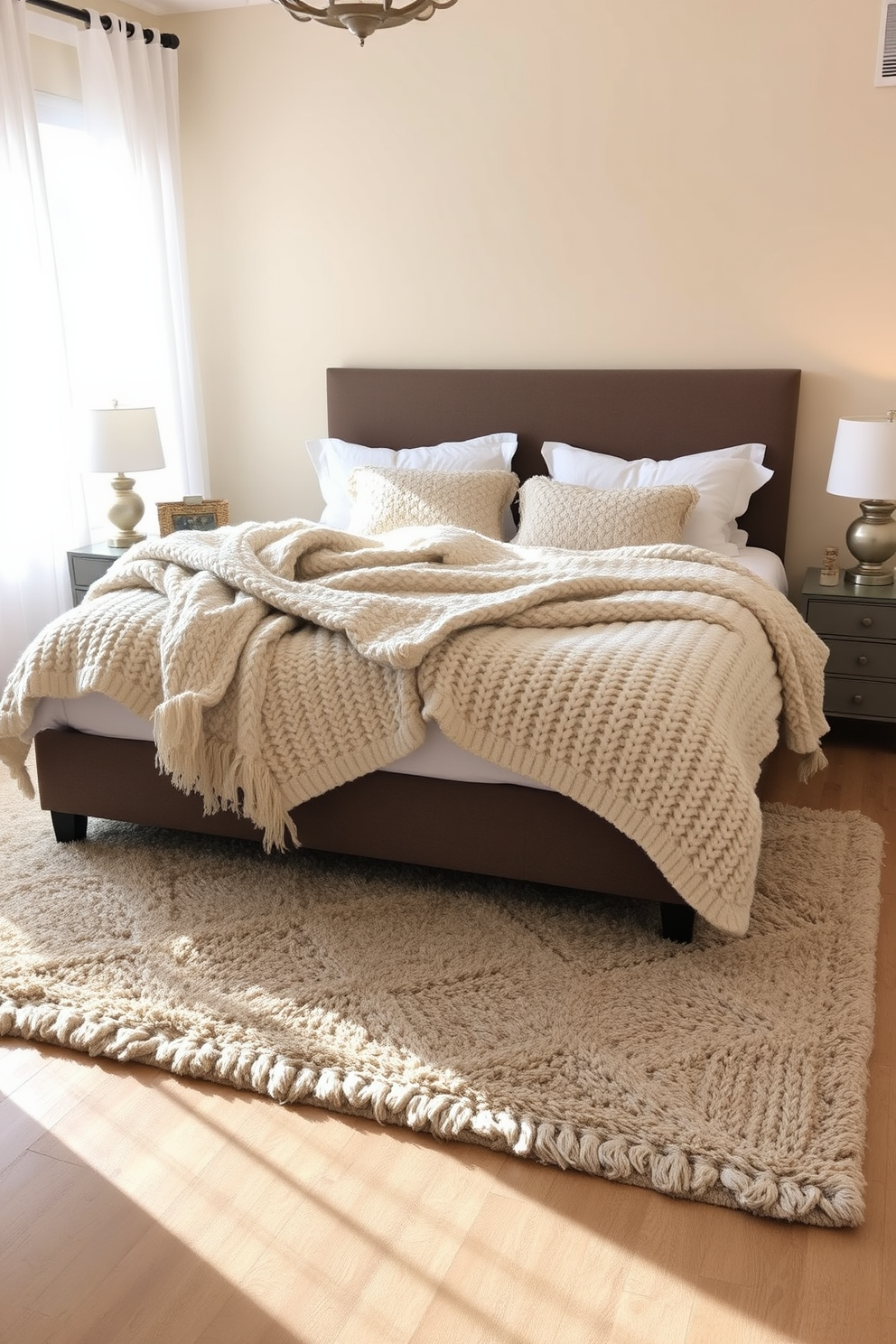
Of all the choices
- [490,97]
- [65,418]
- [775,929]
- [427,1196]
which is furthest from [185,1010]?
[490,97]

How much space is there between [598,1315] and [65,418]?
11.2 feet

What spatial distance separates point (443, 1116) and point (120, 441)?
282 cm

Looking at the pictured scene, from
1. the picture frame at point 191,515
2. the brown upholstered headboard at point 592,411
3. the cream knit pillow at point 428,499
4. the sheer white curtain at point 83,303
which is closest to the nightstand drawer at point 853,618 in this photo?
the brown upholstered headboard at point 592,411

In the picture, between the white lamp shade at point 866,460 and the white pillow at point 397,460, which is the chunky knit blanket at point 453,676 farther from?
the white pillow at point 397,460

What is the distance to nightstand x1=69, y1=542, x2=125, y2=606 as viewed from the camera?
4.03m

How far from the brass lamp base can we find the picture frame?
7.23ft

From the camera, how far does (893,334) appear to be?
3.77 metres

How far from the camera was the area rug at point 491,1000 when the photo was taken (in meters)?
1.89

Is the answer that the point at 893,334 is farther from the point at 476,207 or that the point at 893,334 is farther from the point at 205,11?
the point at 205,11

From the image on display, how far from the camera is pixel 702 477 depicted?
12.4 ft

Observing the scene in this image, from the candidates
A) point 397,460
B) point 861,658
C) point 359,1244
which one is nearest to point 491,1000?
point 359,1244

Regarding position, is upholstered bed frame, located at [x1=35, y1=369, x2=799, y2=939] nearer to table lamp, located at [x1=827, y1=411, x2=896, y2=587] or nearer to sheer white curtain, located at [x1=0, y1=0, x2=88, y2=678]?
table lamp, located at [x1=827, y1=411, x2=896, y2=587]

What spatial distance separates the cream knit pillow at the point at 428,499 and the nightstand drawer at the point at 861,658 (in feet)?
3.79

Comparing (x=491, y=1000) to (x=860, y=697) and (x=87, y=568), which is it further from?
(x=87, y=568)
